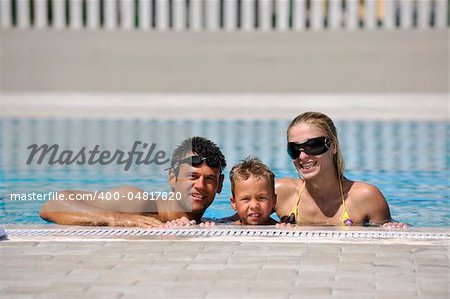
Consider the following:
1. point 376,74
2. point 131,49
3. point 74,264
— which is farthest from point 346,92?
point 74,264

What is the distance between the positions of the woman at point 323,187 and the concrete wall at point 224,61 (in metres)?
11.4

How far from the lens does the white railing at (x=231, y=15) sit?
58.0ft

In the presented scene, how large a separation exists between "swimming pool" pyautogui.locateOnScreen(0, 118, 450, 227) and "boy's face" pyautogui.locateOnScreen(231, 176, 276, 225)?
149 cm

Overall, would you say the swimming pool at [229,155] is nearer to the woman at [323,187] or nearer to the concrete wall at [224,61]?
the woman at [323,187]

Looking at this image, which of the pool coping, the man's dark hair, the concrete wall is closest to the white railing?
the concrete wall

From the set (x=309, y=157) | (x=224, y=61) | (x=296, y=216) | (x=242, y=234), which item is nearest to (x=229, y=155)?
(x=296, y=216)

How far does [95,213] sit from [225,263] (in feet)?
6.06

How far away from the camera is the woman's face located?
6.07m

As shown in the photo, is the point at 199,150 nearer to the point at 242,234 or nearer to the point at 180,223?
the point at 180,223

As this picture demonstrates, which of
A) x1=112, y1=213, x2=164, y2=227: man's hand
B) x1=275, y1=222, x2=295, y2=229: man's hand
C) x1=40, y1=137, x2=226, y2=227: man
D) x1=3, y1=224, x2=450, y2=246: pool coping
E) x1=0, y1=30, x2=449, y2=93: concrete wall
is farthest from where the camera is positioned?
x1=0, y1=30, x2=449, y2=93: concrete wall

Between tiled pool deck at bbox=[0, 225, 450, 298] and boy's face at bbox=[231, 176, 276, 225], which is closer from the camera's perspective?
tiled pool deck at bbox=[0, 225, 450, 298]

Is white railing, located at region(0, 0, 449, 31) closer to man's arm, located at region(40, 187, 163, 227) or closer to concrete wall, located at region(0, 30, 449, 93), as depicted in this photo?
concrete wall, located at region(0, 30, 449, 93)

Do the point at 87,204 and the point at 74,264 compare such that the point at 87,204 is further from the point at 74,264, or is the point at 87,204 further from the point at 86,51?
the point at 86,51

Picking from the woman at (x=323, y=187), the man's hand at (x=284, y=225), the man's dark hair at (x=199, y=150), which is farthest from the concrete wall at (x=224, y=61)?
the man's hand at (x=284, y=225)
